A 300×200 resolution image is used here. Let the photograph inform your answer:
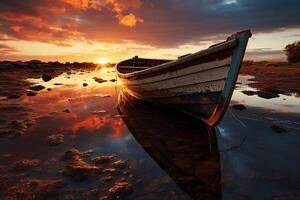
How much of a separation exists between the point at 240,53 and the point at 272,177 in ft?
9.45

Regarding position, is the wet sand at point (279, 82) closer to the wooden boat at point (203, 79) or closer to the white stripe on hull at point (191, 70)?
the wooden boat at point (203, 79)

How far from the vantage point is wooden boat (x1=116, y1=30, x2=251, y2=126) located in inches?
216

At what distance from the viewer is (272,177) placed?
173 inches

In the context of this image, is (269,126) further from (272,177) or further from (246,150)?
(272,177)

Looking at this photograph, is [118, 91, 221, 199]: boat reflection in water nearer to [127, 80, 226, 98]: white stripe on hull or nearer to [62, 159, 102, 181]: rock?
[127, 80, 226, 98]: white stripe on hull

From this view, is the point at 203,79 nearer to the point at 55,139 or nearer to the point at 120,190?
the point at 120,190

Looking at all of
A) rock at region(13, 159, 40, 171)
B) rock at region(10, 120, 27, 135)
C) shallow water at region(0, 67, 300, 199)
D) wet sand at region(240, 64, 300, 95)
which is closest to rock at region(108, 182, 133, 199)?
shallow water at region(0, 67, 300, 199)

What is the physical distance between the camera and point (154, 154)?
5555mm

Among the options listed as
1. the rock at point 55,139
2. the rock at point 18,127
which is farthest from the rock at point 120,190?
the rock at point 18,127

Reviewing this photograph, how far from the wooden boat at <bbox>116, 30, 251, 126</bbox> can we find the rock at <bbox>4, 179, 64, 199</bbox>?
4436 millimetres

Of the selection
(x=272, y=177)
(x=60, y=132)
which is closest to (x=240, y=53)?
(x=272, y=177)

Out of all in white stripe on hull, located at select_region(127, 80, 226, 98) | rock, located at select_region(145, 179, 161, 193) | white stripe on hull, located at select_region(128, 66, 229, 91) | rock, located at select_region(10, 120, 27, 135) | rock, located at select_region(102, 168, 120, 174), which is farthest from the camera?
rock, located at select_region(10, 120, 27, 135)

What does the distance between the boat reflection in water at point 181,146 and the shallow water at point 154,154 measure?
0.07 feet

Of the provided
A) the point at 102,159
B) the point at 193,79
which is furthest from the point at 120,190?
the point at 193,79
